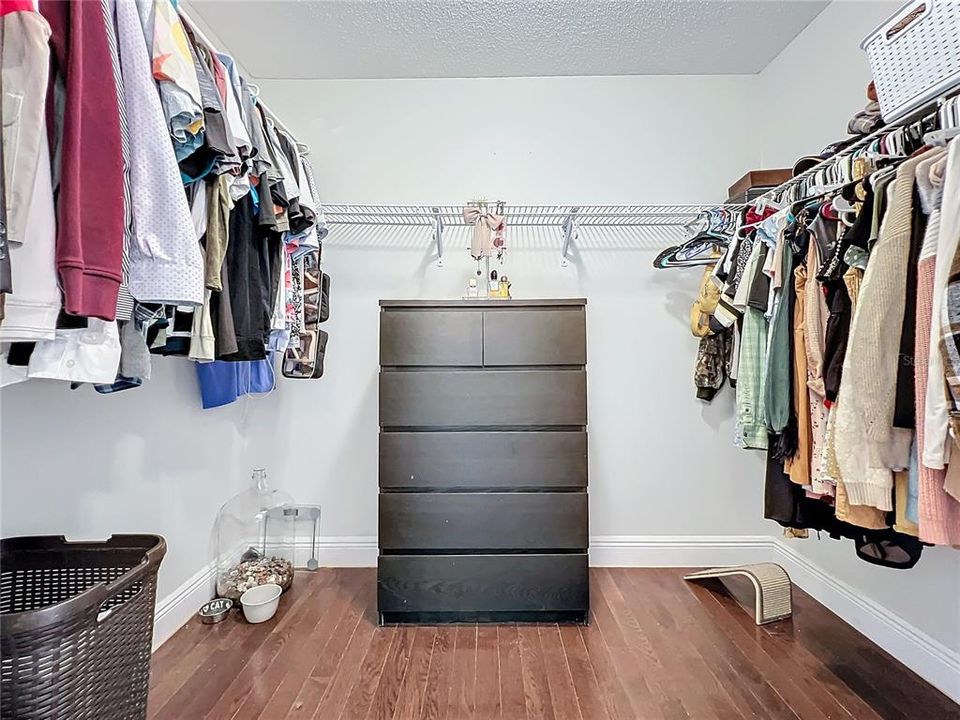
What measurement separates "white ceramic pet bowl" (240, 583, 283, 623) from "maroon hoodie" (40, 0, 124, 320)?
1.52 metres

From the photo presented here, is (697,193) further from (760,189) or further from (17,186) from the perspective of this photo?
(17,186)

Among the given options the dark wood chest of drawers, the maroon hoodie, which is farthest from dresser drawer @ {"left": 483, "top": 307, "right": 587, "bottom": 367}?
the maroon hoodie

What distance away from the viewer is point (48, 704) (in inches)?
38.0

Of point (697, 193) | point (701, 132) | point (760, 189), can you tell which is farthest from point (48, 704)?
point (701, 132)

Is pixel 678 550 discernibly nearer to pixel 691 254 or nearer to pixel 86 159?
pixel 691 254

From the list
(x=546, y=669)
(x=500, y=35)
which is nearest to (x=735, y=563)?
(x=546, y=669)

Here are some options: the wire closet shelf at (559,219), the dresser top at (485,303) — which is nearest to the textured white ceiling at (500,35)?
the wire closet shelf at (559,219)

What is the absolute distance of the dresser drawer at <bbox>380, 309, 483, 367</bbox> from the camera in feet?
6.61

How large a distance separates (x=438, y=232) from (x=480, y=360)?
0.73 m

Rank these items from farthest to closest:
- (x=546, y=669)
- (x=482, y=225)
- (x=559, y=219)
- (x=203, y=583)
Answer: (x=559, y=219)
(x=482, y=225)
(x=203, y=583)
(x=546, y=669)

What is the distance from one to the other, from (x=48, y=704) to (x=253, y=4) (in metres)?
2.39

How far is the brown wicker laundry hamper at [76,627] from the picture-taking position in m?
0.94

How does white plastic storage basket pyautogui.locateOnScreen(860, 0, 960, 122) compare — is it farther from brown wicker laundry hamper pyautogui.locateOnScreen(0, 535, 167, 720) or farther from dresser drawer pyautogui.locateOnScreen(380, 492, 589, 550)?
brown wicker laundry hamper pyautogui.locateOnScreen(0, 535, 167, 720)

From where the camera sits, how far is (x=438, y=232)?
2.40m
